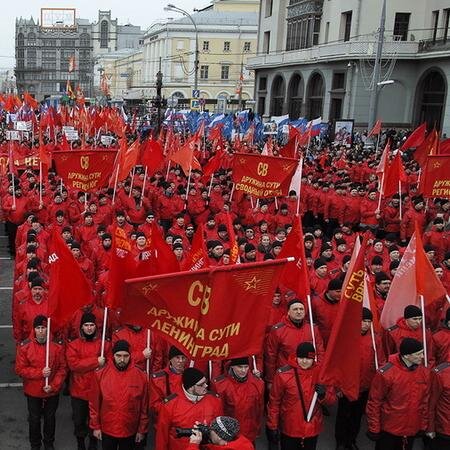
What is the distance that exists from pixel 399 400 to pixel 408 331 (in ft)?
4.15

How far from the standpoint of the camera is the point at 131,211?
44.1 feet

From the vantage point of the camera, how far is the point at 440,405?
5551 mm

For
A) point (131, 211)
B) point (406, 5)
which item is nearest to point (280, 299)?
point (131, 211)

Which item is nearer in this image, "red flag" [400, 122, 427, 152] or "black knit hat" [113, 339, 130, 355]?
"black knit hat" [113, 339, 130, 355]

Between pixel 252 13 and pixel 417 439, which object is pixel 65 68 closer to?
pixel 252 13

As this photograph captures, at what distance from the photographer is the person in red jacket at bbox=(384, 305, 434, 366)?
6277 mm

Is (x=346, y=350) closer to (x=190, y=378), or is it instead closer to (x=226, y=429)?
(x=190, y=378)

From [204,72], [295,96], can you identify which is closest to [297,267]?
[295,96]

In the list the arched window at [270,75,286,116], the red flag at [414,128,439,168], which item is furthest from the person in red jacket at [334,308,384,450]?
the arched window at [270,75,286,116]

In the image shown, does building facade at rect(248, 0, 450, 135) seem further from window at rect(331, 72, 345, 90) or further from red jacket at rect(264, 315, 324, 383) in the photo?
red jacket at rect(264, 315, 324, 383)

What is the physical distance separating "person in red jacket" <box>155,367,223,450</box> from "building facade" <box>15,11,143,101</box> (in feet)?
383

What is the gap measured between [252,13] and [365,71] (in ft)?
162

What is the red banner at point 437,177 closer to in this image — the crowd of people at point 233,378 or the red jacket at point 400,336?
the crowd of people at point 233,378

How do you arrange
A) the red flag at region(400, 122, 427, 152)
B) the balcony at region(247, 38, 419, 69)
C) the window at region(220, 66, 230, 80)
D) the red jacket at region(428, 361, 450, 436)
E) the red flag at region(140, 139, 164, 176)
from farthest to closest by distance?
the window at region(220, 66, 230, 80) < the balcony at region(247, 38, 419, 69) < the red flag at region(400, 122, 427, 152) < the red flag at region(140, 139, 164, 176) < the red jacket at region(428, 361, 450, 436)
